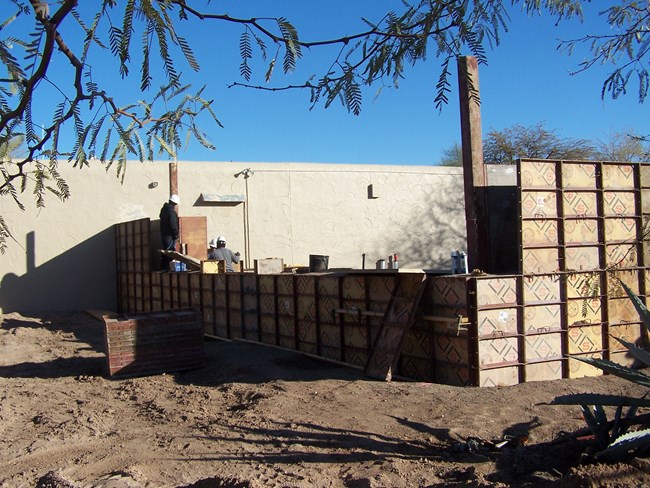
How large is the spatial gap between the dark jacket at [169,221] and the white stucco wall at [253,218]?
12.9 ft

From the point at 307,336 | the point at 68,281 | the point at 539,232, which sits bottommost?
the point at 307,336

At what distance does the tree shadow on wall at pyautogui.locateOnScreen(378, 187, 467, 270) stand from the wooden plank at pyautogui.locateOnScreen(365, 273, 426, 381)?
1518cm

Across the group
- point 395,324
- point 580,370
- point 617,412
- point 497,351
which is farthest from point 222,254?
point 617,412

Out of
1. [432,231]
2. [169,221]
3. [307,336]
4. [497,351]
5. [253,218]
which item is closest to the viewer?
[497,351]

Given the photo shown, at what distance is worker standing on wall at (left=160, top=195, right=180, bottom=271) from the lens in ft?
57.2

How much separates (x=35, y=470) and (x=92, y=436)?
122cm

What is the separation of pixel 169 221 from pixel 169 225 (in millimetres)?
115

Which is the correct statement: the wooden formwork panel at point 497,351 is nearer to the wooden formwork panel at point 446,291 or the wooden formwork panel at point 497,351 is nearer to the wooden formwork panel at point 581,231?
the wooden formwork panel at point 446,291

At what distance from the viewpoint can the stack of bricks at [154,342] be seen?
A: 11242 mm

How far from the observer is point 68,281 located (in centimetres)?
2088

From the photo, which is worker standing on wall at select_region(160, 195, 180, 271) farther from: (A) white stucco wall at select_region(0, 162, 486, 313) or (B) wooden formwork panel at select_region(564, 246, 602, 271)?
(B) wooden formwork panel at select_region(564, 246, 602, 271)

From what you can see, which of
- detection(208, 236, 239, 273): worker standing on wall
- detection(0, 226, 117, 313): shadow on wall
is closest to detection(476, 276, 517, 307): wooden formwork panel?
detection(208, 236, 239, 273): worker standing on wall

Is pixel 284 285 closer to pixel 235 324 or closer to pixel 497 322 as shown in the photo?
pixel 235 324

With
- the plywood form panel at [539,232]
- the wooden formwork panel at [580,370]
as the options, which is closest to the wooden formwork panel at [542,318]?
the wooden formwork panel at [580,370]
